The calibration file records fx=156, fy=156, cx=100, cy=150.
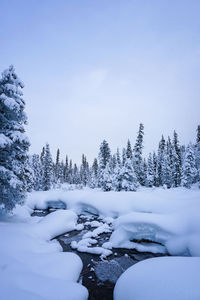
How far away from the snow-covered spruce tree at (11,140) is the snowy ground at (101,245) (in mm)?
1622

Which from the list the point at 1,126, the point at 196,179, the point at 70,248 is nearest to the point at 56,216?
the point at 70,248

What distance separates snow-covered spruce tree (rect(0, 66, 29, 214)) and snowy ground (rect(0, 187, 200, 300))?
1.62 meters

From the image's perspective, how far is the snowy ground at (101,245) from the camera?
357 centimetres

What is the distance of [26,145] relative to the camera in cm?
964

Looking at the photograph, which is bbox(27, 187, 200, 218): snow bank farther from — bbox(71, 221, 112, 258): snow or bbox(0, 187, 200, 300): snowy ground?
bbox(71, 221, 112, 258): snow

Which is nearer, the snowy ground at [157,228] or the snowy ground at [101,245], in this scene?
the snowy ground at [101,245]

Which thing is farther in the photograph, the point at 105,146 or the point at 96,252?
the point at 105,146

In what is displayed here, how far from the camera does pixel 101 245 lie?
27.7ft

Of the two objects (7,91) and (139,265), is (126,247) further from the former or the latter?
(7,91)

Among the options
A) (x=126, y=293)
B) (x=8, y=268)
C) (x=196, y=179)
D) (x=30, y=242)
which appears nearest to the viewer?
(x=126, y=293)

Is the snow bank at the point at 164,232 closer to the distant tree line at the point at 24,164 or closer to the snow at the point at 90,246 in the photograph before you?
the snow at the point at 90,246

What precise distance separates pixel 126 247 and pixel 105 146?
29974 mm

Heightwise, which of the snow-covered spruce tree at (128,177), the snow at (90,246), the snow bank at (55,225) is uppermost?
the snow-covered spruce tree at (128,177)

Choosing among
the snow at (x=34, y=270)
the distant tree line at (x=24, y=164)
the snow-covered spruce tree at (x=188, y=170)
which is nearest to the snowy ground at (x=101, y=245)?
the snow at (x=34, y=270)
